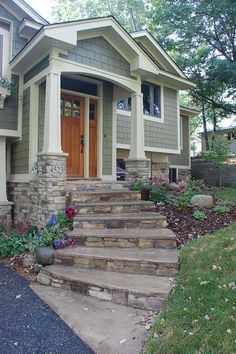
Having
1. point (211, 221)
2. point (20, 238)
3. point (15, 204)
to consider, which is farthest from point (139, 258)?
point (15, 204)

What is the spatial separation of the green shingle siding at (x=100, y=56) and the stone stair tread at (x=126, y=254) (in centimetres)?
427

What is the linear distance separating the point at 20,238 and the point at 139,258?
2.77m

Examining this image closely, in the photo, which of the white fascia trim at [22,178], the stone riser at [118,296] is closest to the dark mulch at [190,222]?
the stone riser at [118,296]

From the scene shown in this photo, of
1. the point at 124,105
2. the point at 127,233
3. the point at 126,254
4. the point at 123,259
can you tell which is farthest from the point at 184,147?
the point at 123,259

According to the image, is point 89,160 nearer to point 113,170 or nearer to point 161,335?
point 113,170

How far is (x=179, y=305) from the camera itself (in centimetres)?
334

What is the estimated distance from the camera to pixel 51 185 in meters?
6.10

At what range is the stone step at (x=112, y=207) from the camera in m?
6.00

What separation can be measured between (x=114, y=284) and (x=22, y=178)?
177 inches

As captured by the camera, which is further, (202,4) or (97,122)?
(202,4)

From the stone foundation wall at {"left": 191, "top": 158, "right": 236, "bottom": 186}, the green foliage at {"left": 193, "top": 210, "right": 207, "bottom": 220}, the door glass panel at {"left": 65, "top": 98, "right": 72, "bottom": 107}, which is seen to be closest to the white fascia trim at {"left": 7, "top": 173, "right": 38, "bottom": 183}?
the door glass panel at {"left": 65, "top": 98, "right": 72, "bottom": 107}

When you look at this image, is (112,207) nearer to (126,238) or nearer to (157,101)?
(126,238)

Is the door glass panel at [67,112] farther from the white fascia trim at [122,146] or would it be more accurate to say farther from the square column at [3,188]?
the white fascia trim at [122,146]

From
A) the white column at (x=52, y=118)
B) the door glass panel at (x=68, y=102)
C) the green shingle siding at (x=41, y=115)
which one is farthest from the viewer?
the door glass panel at (x=68, y=102)
